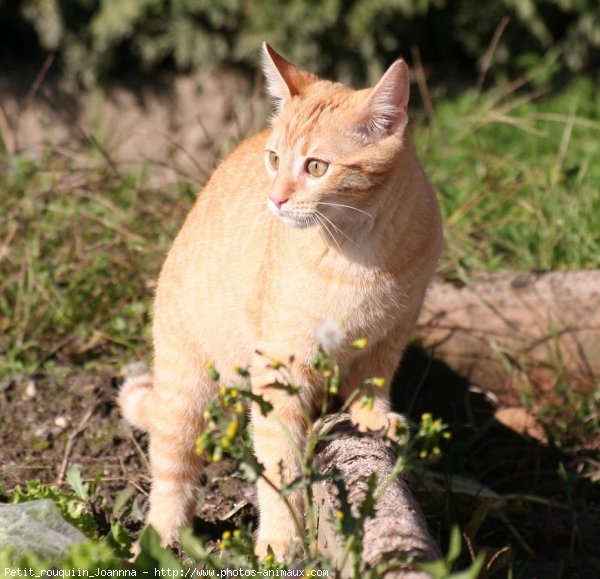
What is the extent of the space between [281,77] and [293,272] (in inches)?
23.3

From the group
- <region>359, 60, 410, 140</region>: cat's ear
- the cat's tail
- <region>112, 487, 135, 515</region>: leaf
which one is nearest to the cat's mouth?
<region>359, 60, 410, 140</region>: cat's ear

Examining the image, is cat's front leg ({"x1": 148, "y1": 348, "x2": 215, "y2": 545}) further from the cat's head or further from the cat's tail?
the cat's head

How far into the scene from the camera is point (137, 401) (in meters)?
3.42

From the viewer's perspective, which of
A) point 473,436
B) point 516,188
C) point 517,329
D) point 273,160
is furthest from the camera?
point 516,188

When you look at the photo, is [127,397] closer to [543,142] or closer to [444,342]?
[444,342]

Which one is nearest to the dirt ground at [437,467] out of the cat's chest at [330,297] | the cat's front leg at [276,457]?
the cat's front leg at [276,457]

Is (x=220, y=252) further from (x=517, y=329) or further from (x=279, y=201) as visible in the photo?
(x=517, y=329)

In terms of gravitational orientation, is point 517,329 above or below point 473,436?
above

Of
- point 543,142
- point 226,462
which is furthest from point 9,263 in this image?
point 543,142

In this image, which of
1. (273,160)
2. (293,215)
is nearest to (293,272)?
(293,215)

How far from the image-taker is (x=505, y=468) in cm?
378

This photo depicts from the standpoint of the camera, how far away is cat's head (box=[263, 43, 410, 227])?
104 inches

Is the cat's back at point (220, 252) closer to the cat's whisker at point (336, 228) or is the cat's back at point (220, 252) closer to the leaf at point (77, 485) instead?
the cat's whisker at point (336, 228)

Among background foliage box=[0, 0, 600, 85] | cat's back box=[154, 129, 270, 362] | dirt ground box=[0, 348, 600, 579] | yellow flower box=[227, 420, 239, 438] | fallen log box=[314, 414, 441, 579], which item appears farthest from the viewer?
background foliage box=[0, 0, 600, 85]
